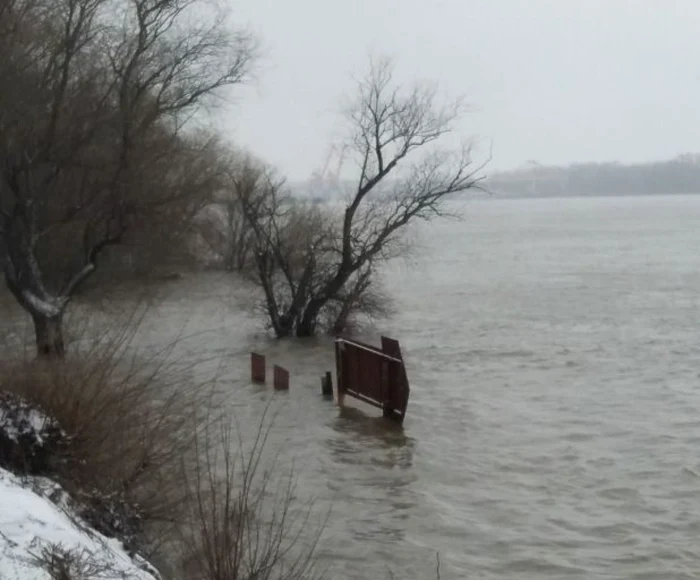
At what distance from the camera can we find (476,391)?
22469 mm

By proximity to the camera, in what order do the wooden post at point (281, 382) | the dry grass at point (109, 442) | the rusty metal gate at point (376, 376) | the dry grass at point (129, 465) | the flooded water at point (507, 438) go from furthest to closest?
the wooden post at point (281, 382), the rusty metal gate at point (376, 376), the flooded water at point (507, 438), the dry grass at point (109, 442), the dry grass at point (129, 465)

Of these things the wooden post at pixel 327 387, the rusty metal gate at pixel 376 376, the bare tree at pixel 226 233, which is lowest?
the wooden post at pixel 327 387

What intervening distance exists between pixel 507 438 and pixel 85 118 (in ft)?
39.1

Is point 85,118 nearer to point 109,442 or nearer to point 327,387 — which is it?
point 327,387

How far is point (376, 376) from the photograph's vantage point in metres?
18.6

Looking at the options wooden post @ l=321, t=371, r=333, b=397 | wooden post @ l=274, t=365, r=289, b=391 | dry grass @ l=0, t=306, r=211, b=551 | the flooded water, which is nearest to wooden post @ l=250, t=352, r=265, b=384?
the flooded water

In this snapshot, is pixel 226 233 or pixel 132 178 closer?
pixel 132 178

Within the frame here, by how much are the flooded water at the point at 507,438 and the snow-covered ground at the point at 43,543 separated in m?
4.78

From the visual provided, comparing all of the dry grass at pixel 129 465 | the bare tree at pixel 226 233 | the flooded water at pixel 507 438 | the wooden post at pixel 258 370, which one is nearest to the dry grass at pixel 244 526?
the dry grass at pixel 129 465

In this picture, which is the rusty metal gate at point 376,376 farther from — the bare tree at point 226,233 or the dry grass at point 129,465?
the bare tree at point 226,233

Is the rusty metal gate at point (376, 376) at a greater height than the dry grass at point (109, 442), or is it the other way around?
the dry grass at point (109, 442)

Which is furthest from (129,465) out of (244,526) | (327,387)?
(327,387)

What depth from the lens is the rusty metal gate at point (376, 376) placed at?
59.3ft

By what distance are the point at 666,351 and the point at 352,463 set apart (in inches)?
612
